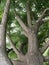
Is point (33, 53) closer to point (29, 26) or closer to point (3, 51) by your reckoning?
point (29, 26)

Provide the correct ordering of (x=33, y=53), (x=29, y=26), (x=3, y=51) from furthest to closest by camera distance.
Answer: (x=29, y=26) → (x=33, y=53) → (x=3, y=51)

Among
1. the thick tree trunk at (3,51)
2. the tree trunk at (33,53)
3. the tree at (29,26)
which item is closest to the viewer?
the thick tree trunk at (3,51)

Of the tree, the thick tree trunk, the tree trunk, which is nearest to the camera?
the thick tree trunk

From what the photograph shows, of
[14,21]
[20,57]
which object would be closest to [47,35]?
[14,21]

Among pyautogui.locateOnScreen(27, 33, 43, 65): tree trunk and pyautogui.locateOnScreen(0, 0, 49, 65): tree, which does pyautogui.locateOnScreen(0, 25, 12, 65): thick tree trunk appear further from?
pyautogui.locateOnScreen(27, 33, 43, 65): tree trunk

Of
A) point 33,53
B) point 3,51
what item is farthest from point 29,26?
point 3,51

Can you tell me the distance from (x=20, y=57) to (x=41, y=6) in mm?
1562

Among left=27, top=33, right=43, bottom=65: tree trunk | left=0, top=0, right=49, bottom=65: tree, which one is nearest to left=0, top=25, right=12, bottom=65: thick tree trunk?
left=0, top=0, right=49, bottom=65: tree

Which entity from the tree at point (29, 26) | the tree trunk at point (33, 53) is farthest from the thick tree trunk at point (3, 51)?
the tree trunk at point (33, 53)

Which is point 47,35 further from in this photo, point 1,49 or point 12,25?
point 1,49

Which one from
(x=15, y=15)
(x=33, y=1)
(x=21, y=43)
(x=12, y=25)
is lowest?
(x=21, y=43)

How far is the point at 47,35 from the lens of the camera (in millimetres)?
5734

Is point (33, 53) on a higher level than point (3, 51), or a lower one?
lower

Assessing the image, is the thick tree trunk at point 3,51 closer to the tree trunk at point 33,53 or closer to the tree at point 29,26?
the tree at point 29,26
